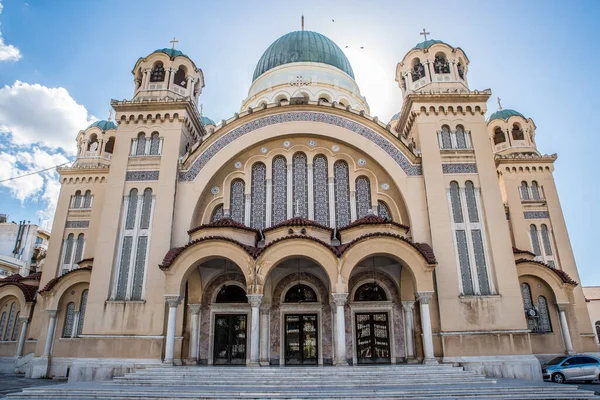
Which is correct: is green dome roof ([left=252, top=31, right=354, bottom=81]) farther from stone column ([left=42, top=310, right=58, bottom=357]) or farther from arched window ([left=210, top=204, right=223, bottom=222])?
Answer: stone column ([left=42, top=310, right=58, bottom=357])

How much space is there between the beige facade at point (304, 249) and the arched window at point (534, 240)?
1902mm

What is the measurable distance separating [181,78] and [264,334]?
12.8m

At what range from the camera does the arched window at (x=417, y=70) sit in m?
19.4

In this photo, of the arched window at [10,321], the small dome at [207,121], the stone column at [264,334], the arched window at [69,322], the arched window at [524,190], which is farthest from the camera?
the small dome at [207,121]

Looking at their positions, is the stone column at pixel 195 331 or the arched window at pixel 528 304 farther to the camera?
the arched window at pixel 528 304

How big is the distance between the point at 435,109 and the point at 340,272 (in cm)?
872

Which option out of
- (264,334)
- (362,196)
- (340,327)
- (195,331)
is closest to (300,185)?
(362,196)

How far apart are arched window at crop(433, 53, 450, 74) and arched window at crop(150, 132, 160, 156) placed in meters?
12.9

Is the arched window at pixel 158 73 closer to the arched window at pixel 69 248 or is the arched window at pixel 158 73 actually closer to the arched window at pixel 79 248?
the arched window at pixel 79 248

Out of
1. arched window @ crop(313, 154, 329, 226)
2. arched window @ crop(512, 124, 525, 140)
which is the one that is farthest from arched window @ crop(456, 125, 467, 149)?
arched window @ crop(512, 124, 525, 140)

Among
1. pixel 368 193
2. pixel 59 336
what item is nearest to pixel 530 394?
pixel 368 193

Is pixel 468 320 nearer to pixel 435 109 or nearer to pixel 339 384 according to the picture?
pixel 339 384

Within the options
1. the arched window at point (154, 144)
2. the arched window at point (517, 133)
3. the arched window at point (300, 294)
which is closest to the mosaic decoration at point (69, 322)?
the arched window at point (154, 144)

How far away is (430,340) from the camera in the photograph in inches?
539
